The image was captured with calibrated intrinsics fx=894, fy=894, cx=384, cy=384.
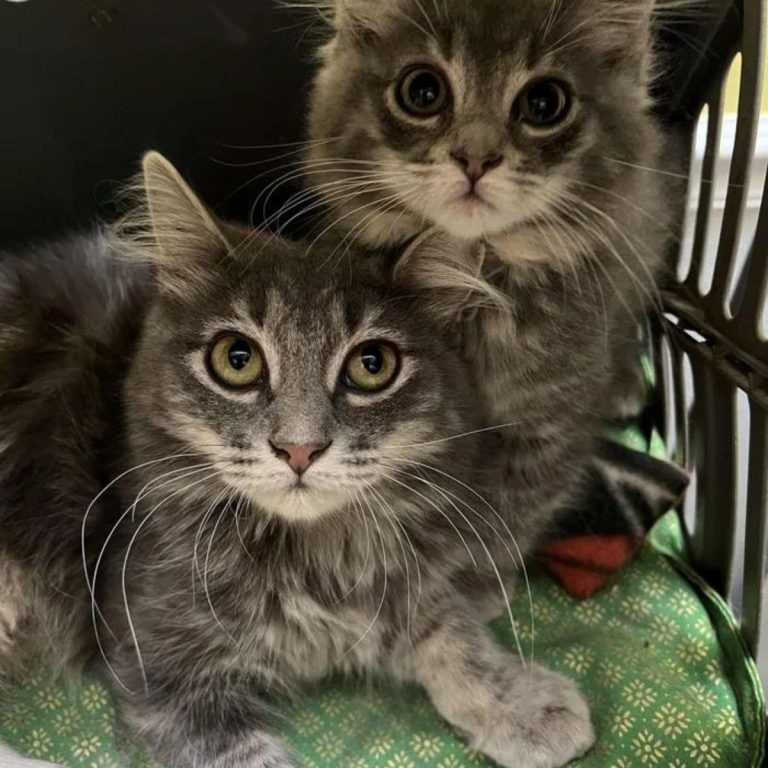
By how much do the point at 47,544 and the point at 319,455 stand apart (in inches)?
19.5

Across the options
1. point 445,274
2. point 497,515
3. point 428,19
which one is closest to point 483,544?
→ point 497,515

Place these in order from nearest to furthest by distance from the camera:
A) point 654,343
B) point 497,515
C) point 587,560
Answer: point 497,515
point 587,560
point 654,343

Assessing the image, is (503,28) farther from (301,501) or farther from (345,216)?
(301,501)

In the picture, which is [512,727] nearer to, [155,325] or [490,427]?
[490,427]

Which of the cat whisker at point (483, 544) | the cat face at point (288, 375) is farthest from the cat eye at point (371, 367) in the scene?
the cat whisker at point (483, 544)

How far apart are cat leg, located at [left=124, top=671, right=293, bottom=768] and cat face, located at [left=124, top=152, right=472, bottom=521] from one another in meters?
0.27

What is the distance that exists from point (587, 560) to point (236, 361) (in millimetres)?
682

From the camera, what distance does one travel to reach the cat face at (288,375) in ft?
3.26

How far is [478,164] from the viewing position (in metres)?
1.05

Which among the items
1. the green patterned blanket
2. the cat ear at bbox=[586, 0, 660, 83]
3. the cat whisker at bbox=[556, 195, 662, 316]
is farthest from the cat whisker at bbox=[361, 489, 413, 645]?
the cat ear at bbox=[586, 0, 660, 83]

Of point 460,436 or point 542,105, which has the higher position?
point 542,105

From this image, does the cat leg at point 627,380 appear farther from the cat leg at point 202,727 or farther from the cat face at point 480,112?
the cat leg at point 202,727

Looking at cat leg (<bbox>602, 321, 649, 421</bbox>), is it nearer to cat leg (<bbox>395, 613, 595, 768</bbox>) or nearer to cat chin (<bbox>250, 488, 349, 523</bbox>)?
cat leg (<bbox>395, 613, 595, 768</bbox>)

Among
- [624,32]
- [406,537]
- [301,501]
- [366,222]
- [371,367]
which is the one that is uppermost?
[624,32]
